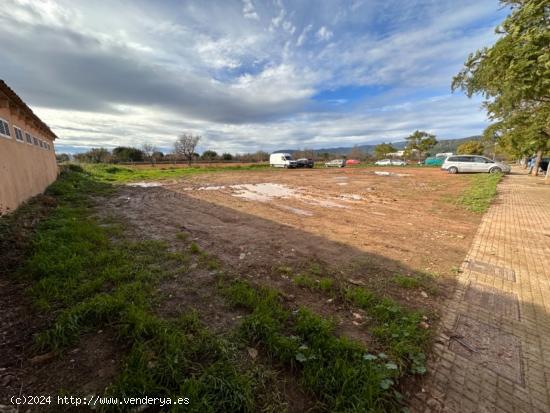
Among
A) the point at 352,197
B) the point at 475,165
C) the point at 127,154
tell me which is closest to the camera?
the point at 352,197

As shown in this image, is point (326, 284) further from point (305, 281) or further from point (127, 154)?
point (127, 154)

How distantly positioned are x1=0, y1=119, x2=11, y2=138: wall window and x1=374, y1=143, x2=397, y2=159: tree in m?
62.8

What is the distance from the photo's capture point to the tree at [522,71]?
6.70m

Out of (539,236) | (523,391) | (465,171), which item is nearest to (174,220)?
(523,391)

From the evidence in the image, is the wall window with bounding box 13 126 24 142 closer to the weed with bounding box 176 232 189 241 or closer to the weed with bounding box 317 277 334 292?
the weed with bounding box 176 232 189 241

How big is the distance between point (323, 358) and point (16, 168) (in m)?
9.85

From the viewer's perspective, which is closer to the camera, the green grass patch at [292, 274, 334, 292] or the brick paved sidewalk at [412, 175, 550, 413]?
the brick paved sidewalk at [412, 175, 550, 413]

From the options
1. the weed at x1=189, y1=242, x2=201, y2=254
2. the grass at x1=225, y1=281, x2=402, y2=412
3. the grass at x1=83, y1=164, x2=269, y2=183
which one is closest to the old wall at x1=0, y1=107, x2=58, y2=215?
the weed at x1=189, y1=242, x2=201, y2=254

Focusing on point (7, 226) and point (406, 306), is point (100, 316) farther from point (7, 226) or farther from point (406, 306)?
point (7, 226)

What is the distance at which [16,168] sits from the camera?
7.12 metres

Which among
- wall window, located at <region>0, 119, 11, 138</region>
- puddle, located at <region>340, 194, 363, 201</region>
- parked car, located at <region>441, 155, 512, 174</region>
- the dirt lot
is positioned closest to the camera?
the dirt lot

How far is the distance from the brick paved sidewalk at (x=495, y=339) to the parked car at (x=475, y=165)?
20.0 m

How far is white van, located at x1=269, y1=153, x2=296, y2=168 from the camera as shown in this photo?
33031 millimetres

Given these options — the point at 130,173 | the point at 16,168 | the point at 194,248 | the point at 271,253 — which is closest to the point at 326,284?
the point at 271,253
